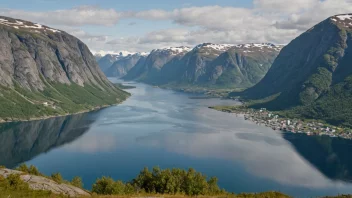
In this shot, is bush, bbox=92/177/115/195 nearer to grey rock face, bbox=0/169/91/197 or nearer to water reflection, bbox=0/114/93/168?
grey rock face, bbox=0/169/91/197

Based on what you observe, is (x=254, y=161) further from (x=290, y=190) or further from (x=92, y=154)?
(x=92, y=154)

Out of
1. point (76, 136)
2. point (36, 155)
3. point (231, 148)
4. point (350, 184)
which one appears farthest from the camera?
point (76, 136)

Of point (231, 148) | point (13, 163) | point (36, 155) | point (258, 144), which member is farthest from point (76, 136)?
point (258, 144)

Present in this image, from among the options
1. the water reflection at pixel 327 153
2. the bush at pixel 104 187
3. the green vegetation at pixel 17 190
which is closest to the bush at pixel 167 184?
the bush at pixel 104 187

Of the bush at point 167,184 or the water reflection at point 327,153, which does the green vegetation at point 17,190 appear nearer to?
the bush at point 167,184

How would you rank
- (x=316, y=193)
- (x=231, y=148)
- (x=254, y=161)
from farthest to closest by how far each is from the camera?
(x=231, y=148), (x=254, y=161), (x=316, y=193)

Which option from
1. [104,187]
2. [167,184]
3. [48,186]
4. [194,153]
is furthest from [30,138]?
[48,186]

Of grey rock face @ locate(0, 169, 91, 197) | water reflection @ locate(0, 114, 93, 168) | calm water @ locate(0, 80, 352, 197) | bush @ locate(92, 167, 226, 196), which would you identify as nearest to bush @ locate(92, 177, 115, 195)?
bush @ locate(92, 167, 226, 196)
